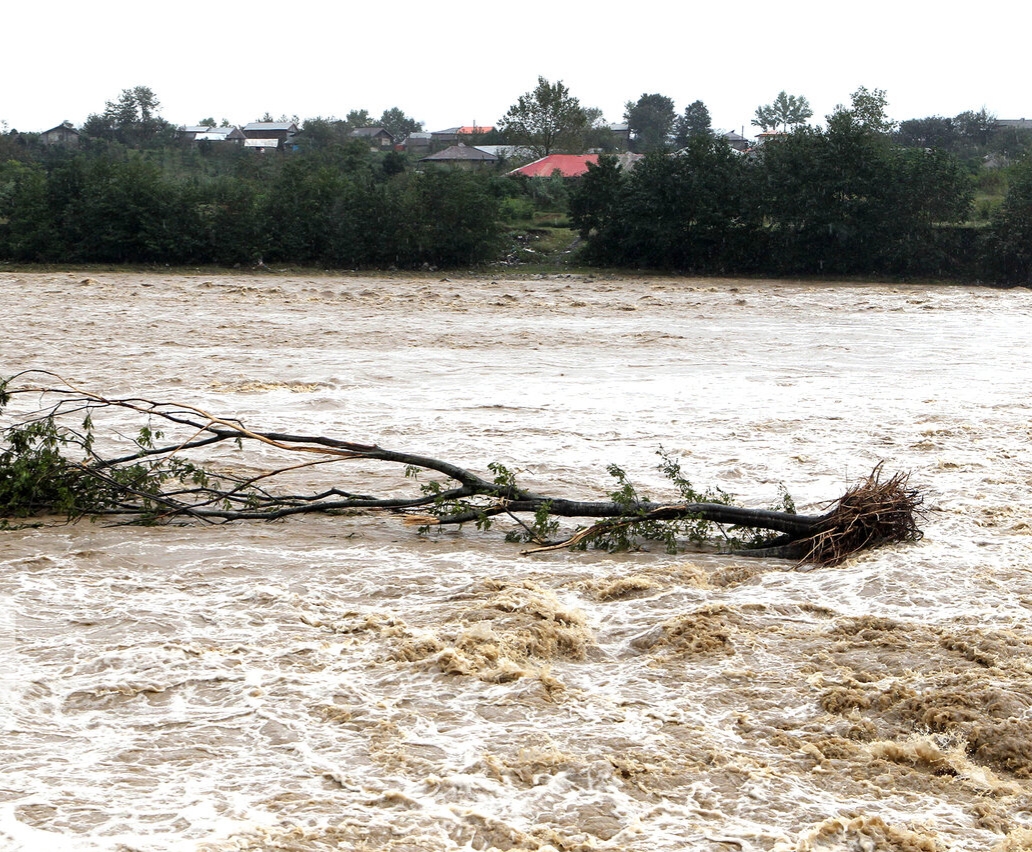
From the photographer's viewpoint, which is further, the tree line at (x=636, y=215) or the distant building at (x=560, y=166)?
the distant building at (x=560, y=166)

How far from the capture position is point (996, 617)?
6.55 m

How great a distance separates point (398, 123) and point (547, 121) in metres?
62.2

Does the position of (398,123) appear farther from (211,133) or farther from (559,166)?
(559,166)

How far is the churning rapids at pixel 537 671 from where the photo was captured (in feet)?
14.9

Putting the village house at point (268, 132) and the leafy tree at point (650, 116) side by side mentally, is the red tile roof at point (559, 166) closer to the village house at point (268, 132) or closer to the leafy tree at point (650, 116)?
the village house at point (268, 132)

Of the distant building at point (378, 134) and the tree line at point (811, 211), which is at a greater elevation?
the distant building at point (378, 134)

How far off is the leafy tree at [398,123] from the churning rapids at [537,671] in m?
117

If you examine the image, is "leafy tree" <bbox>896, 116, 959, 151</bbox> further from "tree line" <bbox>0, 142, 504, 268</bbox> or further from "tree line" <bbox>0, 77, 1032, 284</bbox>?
"tree line" <bbox>0, 142, 504, 268</bbox>

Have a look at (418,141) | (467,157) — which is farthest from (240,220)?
(418,141)

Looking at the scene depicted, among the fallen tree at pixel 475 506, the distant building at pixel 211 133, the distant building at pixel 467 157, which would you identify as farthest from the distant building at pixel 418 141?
the fallen tree at pixel 475 506

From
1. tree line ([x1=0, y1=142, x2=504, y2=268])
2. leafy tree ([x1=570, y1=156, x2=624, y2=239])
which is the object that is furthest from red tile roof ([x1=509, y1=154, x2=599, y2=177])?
tree line ([x1=0, y1=142, x2=504, y2=268])

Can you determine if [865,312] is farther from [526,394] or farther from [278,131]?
[278,131]

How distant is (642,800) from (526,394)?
32.1 ft

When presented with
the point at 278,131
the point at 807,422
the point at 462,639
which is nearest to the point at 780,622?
the point at 462,639
